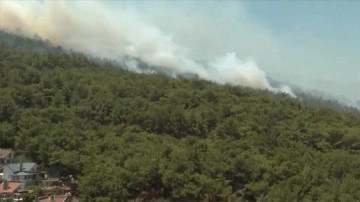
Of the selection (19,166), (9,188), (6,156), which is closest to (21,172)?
(19,166)

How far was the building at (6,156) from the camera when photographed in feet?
115

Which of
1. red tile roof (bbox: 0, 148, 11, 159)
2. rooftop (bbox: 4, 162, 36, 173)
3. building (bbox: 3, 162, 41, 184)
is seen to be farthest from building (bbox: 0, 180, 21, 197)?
red tile roof (bbox: 0, 148, 11, 159)

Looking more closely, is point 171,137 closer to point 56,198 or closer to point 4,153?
point 4,153

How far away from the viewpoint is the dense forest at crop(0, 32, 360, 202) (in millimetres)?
30547

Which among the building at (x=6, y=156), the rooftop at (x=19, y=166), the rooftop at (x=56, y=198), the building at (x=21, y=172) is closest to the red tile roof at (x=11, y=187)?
the building at (x=21, y=172)

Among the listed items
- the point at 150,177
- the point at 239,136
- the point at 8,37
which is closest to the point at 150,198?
the point at 150,177

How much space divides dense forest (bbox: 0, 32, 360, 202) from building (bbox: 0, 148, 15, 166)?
0.82 m

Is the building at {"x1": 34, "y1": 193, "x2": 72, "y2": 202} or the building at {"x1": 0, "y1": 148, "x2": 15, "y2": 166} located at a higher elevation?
the building at {"x1": 0, "y1": 148, "x2": 15, "y2": 166}

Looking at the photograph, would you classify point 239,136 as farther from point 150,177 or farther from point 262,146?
point 150,177

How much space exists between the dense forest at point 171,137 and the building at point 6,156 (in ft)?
2.68

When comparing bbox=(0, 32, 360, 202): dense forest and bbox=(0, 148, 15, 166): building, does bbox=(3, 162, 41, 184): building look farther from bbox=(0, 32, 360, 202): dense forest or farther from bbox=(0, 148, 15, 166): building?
bbox=(0, 148, 15, 166): building

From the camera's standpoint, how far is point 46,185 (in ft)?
105

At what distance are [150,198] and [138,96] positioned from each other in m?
17.5

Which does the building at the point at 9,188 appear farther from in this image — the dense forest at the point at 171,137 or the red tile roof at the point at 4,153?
the red tile roof at the point at 4,153
